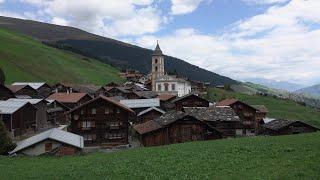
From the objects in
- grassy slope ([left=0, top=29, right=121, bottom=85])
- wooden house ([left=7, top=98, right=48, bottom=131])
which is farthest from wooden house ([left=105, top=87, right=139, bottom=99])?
wooden house ([left=7, top=98, right=48, bottom=131])

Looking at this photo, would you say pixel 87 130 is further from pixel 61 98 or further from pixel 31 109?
pixel 61 98

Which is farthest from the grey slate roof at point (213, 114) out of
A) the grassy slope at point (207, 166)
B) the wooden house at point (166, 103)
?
the wooden house at point (166, 103)

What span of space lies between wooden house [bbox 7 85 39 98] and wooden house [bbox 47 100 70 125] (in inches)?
497

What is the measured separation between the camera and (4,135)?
50.2 m

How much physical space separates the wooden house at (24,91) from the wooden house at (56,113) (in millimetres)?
12622

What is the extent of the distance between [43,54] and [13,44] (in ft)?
43.0

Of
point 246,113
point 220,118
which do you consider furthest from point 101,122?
point 246,113

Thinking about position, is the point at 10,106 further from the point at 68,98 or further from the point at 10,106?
the point at 68,98

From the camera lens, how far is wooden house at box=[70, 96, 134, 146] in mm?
70000

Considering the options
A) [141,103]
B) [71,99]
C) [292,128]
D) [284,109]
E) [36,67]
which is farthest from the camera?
[36,67]

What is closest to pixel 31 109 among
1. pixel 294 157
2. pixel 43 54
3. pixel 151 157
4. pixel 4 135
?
pixel 4 135

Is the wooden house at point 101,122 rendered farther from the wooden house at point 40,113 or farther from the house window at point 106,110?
the wooden house at point 40,113

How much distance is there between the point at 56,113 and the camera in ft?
318

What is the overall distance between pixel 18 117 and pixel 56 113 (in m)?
24.5
